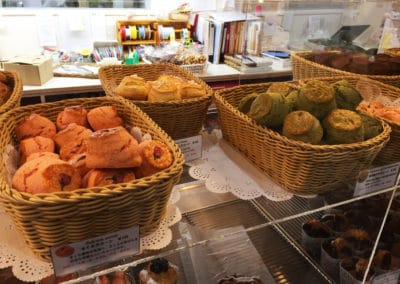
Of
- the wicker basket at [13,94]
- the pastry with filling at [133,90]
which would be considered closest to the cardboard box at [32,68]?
the wicker basket at [13,94]

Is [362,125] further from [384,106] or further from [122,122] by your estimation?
[122,122]

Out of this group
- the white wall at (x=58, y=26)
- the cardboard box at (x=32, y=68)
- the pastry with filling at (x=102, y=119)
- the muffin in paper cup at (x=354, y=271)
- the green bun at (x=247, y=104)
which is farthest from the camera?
the white wall at (x=58, y=26)

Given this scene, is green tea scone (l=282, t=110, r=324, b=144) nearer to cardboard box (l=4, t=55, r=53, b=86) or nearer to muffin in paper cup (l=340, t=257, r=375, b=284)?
muffin in paper cup (l=340, t=257, r=375, b=284)

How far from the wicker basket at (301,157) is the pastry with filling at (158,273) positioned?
0.39m

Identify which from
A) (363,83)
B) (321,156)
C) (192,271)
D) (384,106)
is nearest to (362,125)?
(321,156)

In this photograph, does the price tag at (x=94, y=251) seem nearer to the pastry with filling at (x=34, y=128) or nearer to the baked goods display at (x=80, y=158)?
the baked goods display at (x=80, y=158)

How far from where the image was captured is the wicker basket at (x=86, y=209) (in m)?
0.51

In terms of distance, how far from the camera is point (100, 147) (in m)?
0.61

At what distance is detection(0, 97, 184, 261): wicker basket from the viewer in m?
0.51

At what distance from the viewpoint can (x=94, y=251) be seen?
0.58m

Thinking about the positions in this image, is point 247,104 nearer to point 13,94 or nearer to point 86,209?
point 86,209

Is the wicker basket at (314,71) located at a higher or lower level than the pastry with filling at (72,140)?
higher

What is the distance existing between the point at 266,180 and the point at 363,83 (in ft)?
2.04

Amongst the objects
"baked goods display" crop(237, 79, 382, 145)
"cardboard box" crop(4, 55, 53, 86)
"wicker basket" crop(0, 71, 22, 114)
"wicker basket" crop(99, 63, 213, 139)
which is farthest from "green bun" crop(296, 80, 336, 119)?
"cardboard box" crop(4, 55, 53, 86)
